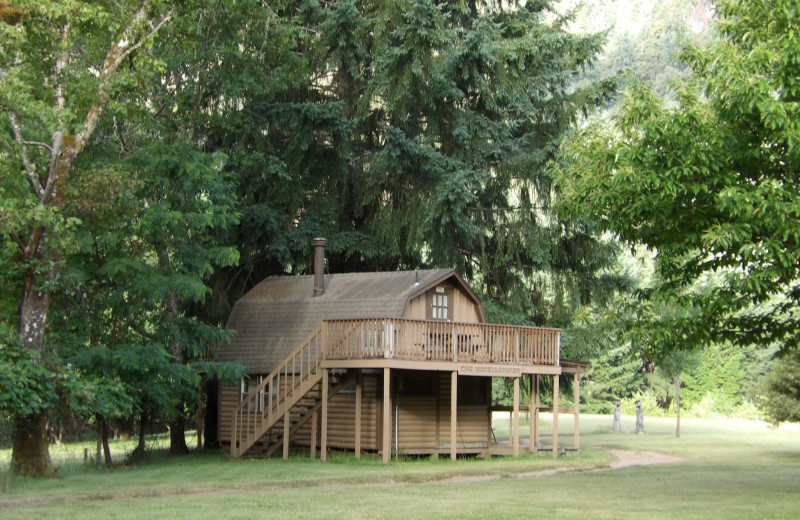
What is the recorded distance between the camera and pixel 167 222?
79.5ft

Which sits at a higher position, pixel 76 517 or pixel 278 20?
pixel 278 20

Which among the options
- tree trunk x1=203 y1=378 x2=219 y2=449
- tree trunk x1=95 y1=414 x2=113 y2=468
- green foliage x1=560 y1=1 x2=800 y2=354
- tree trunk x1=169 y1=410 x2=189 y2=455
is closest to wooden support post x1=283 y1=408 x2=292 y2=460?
tree trunk x1=95 y1=414 x2=113 y2=468

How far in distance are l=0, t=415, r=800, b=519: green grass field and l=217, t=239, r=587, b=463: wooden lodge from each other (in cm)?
112

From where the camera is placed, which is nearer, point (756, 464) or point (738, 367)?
point (756, 464)

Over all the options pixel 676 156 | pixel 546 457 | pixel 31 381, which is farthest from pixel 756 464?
pixel 31 381

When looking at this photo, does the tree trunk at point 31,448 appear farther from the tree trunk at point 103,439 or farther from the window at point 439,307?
the window at point 439,307

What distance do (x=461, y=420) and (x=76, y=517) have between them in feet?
48.9

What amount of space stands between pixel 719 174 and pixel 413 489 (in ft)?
26.9

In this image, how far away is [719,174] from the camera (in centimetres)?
1591

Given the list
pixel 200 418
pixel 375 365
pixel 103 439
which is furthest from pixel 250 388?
pixel 375 365

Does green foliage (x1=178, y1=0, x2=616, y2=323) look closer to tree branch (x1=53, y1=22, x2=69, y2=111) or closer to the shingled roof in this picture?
the shingled roof

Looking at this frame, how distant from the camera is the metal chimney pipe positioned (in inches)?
1129

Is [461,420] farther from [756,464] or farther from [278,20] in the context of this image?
[278,20]

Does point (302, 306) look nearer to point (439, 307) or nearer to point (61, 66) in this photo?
point (439, 307)
